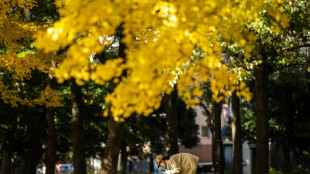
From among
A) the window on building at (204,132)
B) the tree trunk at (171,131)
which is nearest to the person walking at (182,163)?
the tree trunk at (171,131)

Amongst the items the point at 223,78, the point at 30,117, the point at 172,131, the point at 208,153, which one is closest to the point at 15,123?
the point at 30,117

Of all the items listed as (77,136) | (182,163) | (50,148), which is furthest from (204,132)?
(182,163)

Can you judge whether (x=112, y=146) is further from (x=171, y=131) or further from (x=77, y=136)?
(x=171, y=131)

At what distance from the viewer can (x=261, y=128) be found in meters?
17.0

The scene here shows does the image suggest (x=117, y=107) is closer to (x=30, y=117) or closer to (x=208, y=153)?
(x=30, y=117)

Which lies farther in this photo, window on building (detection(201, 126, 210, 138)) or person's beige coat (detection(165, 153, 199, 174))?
window on building (detection(201, 126, 210, 138))

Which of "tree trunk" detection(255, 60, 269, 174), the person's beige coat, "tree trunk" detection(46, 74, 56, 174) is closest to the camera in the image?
the person's beige coat

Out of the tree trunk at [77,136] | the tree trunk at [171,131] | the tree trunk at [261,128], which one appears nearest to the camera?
the tree trunk at [77,136]

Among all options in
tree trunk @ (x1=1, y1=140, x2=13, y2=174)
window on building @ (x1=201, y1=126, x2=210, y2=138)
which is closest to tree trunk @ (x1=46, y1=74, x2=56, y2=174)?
tree trunk @ (x1=1, y1=140, x2=13, y2=174)

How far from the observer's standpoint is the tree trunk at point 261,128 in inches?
664

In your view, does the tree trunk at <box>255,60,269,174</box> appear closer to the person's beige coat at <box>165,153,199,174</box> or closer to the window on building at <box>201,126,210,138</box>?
the person's beige coat at <box>165,153,199,174</box>

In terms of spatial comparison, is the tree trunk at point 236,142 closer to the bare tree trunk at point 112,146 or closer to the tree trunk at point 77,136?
the tree trunk at point 77,136

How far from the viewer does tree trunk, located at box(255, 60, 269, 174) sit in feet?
55.3

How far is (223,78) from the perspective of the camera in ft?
23.3
